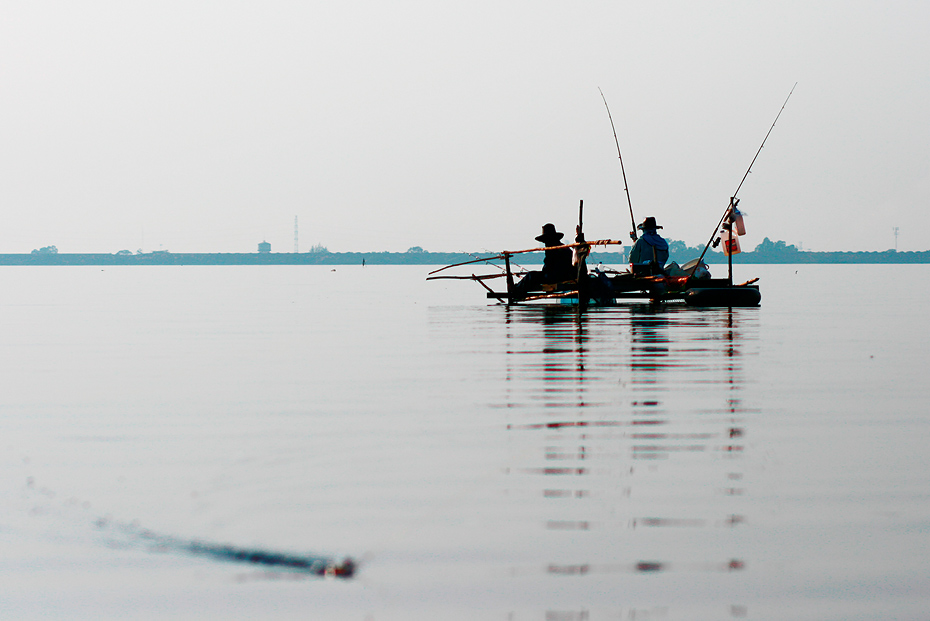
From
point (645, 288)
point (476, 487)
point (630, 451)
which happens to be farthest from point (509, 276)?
point (476, 487)

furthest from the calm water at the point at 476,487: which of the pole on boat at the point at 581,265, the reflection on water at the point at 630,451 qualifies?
the pole on boat at the point at 581,265

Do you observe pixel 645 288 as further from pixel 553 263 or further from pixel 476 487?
pixel 476 487

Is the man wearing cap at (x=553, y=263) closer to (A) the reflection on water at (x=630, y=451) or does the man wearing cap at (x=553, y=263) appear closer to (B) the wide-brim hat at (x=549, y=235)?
(B) the wide-brim hat at (x=549, y=235)

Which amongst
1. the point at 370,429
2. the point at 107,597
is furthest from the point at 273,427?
the point at 107,597

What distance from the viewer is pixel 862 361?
1349cm

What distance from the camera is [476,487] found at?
5922 mm

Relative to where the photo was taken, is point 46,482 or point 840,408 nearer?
point 46,482

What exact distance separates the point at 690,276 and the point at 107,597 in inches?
907

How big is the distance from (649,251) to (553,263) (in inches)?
99.8

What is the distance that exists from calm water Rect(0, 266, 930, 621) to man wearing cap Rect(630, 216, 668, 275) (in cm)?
1163

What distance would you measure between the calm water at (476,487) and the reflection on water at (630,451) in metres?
0.03

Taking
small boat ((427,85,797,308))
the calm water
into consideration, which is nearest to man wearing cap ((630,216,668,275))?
small boat ((427,85,797,308))

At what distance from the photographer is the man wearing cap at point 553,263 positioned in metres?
25.0

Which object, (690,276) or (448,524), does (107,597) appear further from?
(690,276)
